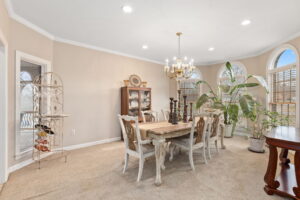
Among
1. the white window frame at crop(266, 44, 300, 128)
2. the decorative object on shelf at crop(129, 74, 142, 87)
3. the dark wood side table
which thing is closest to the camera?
the dark wood side table

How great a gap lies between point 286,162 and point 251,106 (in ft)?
4.63

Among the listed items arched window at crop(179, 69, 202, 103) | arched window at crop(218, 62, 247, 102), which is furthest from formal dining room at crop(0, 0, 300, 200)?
arched window at crop(179, 69, 202, 103)

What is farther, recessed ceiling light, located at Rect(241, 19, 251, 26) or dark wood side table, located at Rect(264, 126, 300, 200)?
recessed ceiling light, located at Rect(241, 19, 251, 26)

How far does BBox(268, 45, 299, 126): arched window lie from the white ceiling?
387 millimetres

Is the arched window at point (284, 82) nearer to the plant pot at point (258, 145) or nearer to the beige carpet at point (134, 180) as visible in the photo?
the plant pot at point (258, 145)

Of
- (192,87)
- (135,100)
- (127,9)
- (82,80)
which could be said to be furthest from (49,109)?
(192,87)

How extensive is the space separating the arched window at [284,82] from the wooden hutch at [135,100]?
369 centimetres

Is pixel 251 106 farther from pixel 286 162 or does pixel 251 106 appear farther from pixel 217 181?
pixel 217 181

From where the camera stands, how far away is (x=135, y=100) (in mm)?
4930

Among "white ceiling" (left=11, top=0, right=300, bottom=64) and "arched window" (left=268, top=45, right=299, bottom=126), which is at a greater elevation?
"white ceiling" (left=11, top=0, right=300, bottom=64)

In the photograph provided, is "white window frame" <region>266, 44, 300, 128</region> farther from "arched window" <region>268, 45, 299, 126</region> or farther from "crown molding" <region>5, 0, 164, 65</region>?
"crown molding" <region>5, 0, 164, 65</region>

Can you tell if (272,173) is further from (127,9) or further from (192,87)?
(192,87)

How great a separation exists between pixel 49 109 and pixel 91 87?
1146 millimetres

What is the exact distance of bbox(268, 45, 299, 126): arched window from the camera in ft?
12.1
